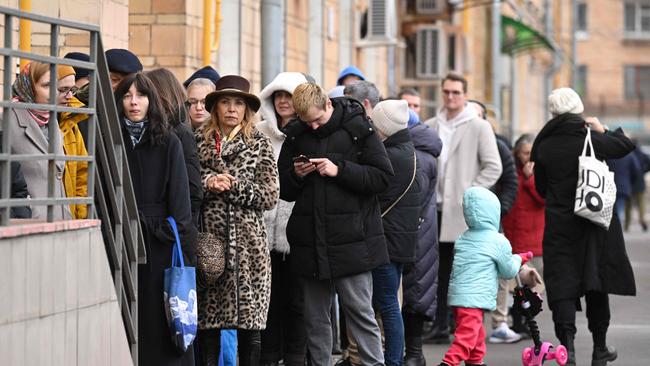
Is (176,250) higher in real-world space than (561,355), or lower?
higher

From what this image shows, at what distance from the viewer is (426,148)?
11.6 metres

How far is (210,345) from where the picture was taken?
9.40 m

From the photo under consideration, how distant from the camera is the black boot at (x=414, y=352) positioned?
36.2ft

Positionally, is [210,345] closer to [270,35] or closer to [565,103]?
[565,103]

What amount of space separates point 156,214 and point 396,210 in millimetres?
2304

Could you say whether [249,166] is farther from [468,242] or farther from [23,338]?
[23,338]

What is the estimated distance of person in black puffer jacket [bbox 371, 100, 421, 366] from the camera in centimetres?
1016

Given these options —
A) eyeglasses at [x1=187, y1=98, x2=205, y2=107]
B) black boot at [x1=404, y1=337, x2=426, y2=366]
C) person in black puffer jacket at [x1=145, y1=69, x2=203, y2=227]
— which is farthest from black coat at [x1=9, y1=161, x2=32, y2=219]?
black boot at [x1=404, y1=337, x2=426, y2=366]

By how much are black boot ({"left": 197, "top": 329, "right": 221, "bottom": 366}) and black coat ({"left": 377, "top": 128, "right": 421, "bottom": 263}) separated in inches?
53.1

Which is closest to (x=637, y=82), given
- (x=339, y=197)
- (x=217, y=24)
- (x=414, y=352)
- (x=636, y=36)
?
(x=636, y=36)

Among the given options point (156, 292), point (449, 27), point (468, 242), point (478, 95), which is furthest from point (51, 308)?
point (478, 95)

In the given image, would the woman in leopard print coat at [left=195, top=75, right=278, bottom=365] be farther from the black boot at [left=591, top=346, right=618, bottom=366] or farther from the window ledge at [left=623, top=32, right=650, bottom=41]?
the window ledge at [left=623, top=32, right=650, bottom=41]

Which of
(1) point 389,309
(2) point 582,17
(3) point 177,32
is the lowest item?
(1) point 389,309

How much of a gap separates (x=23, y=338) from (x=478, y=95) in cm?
3255
